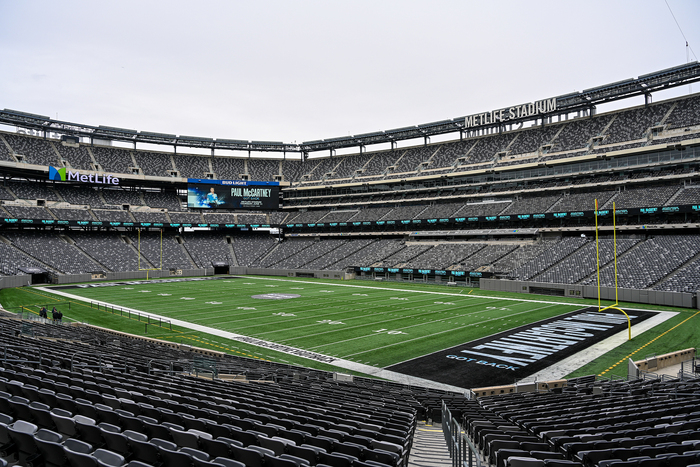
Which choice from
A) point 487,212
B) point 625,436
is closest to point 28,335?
point 625,436

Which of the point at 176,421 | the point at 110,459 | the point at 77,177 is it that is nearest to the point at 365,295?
the point at 176,421

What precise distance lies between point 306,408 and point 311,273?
55207 millimetres

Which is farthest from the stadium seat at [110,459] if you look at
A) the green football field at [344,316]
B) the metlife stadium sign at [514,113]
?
the metlife stadium sign at [514,113]

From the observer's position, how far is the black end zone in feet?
61.4

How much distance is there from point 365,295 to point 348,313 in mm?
10419

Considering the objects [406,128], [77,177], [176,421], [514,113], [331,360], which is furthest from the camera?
[406,128]

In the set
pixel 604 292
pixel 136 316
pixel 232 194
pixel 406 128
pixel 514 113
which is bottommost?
pixel 136 316

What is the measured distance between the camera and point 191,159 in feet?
264

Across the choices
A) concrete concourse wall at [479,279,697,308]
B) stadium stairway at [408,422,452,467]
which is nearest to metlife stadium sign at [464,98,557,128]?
concrete concourse wall at [479,279,697,308]

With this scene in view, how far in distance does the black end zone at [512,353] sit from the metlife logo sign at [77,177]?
63743mm

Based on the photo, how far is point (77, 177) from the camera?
64.9 meters

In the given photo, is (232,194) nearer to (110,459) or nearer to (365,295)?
(365,295)

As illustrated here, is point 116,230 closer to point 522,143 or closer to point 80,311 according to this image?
point 80,311

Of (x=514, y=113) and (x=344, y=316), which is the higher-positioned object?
(x=514, y=113)
